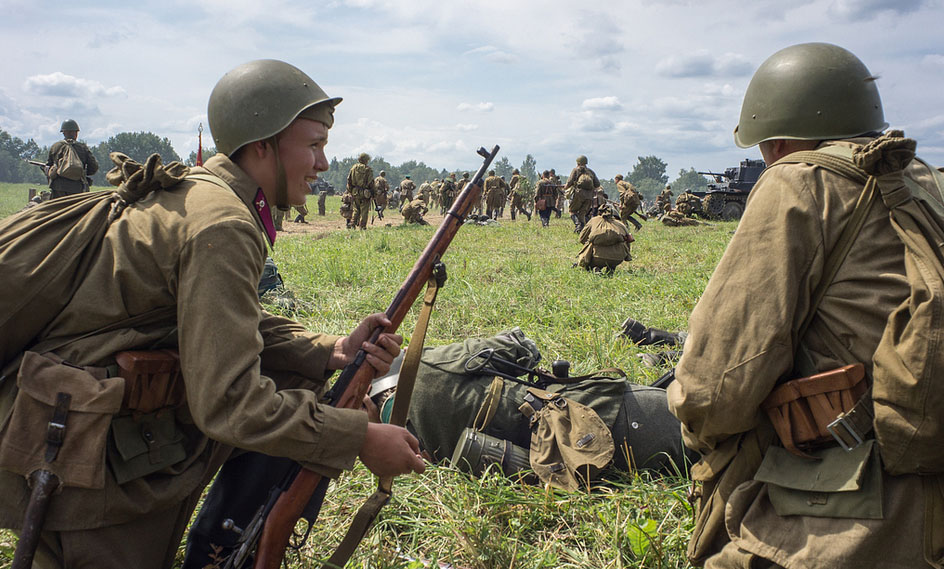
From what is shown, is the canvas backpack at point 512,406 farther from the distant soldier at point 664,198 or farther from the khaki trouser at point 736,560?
the distant soldier at point 664,198

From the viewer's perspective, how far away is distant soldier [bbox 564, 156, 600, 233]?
1745 centimetres

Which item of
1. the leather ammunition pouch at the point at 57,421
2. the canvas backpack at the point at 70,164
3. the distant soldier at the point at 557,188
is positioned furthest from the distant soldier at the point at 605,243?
the distant soldier at the point at 557,188

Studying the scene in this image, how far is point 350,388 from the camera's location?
231cm

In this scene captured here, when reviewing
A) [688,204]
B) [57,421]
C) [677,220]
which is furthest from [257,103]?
[688,204]

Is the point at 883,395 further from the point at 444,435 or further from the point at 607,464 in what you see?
the point at 444,435

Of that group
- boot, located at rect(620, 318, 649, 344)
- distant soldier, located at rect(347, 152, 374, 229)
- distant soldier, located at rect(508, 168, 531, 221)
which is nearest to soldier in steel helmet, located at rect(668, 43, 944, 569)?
boot, located at rect(620, 318, 649, 344)

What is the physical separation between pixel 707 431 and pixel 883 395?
1.53 ft

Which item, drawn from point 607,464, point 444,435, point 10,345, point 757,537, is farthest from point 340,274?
point 757,537

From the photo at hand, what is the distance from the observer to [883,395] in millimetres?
1647

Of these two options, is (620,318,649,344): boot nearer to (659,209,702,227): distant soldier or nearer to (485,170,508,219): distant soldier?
(659,209,702,227): distant soldier

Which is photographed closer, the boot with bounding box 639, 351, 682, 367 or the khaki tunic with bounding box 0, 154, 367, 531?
the khaki tunic with bounding box 0, 154, 367, 531

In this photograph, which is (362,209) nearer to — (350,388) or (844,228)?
(350,388)

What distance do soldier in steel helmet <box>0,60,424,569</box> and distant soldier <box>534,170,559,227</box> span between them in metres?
19.3

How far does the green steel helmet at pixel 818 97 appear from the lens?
2.00 meters
